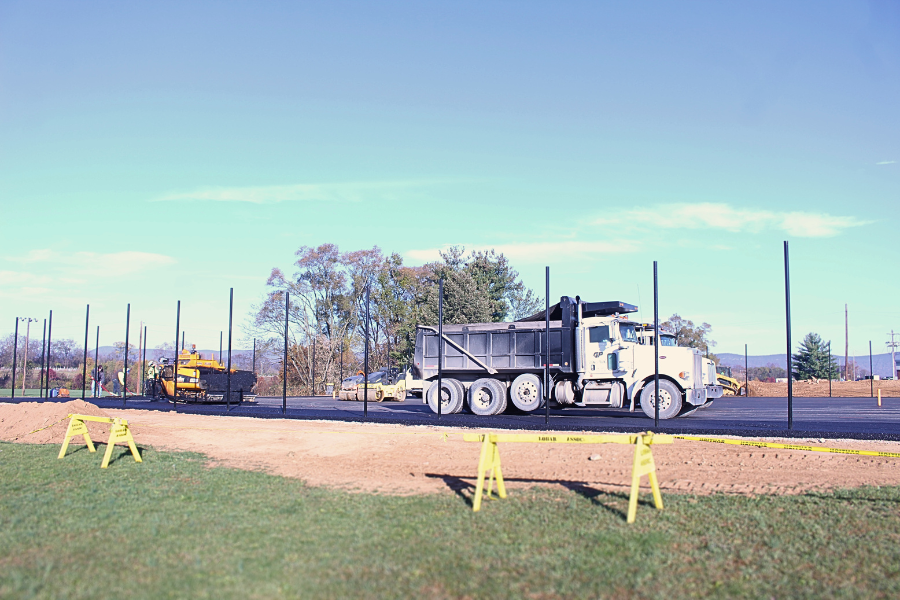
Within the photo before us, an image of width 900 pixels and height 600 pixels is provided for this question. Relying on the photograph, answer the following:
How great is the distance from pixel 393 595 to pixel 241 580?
1.14m

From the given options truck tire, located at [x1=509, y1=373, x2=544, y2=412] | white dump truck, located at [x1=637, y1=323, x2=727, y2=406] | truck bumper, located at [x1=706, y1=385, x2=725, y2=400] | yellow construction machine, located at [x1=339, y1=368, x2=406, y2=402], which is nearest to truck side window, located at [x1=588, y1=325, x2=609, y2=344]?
white dump truck, located at [x1=637, y1=323, x2=727, y2=406]

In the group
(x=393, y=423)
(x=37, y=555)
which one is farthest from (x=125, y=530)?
(x=393, y=423)

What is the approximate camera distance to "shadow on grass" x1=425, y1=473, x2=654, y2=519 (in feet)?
26.0

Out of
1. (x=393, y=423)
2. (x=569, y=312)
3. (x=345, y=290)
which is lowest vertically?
(x=393, y=423)

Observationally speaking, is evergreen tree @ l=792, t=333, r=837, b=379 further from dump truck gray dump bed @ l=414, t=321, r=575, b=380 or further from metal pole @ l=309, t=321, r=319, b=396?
dump truck gray dump bed @ l=414, t=321, r=575, b=380

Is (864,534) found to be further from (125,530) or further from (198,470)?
(198,470)

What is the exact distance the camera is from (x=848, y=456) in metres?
11.7

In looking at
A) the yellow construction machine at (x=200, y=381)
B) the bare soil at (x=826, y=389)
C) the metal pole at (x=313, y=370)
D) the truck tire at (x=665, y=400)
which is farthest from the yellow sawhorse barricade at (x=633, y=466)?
the bare soil at (x=826, y=389)

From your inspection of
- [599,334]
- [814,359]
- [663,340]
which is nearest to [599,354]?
[599,334]

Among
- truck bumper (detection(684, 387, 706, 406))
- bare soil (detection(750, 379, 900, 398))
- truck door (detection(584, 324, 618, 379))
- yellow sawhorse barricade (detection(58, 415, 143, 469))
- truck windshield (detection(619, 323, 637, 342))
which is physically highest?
truck windshield (detection(619, 323, 637, 342))

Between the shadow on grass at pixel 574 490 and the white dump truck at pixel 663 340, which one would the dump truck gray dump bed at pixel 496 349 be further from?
the shadow on grass at pixel 574 490

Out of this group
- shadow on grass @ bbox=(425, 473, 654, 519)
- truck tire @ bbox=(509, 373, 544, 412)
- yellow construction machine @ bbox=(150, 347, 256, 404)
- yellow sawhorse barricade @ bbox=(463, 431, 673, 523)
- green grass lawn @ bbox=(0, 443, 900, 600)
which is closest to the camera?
green grass lawn @ bbox=(0, 443, 900, 600)

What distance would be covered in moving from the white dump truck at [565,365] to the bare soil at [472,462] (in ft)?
22.2

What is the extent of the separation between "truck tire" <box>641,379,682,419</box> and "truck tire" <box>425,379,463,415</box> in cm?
548
